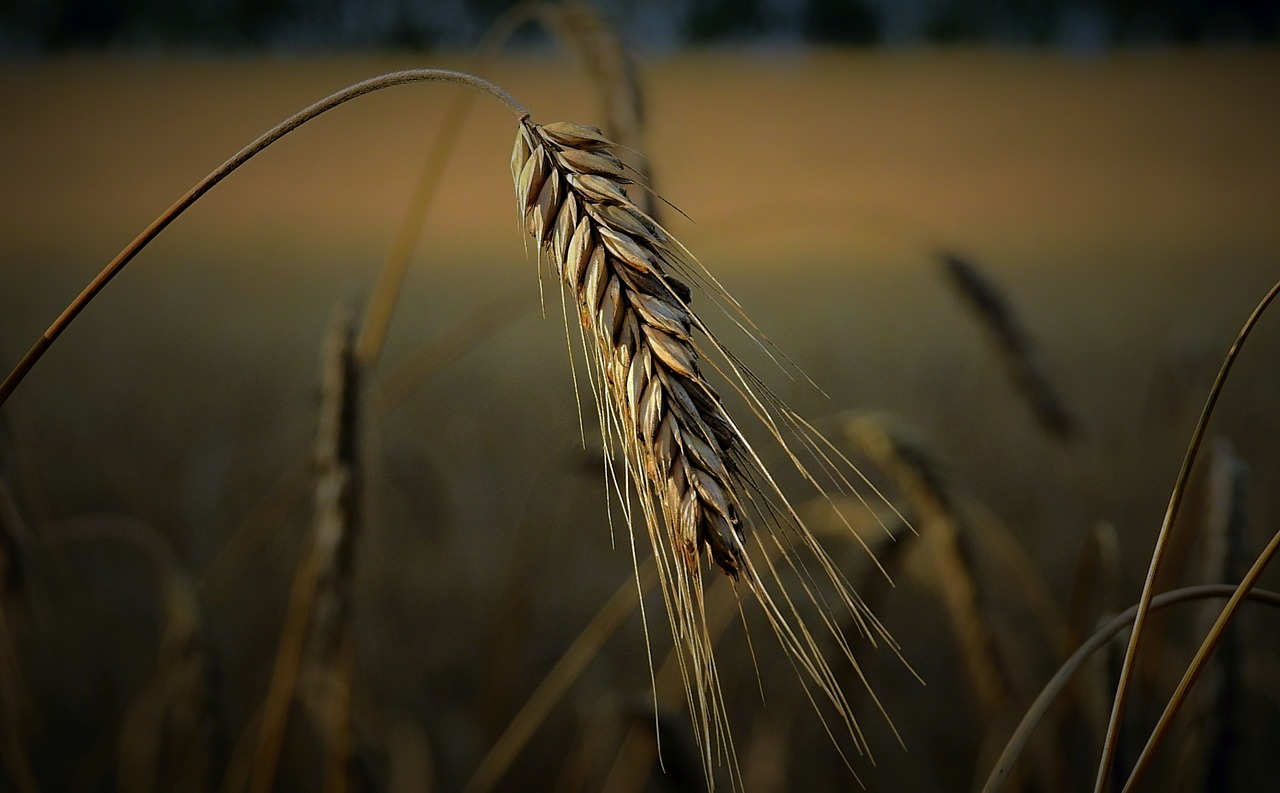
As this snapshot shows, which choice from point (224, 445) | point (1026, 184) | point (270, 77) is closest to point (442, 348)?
point (224, 445)

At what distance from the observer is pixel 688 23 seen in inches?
115

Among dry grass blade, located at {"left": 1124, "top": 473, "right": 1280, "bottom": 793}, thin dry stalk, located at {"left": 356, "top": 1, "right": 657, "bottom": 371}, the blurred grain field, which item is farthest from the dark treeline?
dry grass blade, located at {"left": 1124, "top": 473, "right": 1280, "bottom": 793}

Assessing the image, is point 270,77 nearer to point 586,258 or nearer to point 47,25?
point 47,25

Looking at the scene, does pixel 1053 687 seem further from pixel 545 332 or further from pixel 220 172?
pixel 545 332

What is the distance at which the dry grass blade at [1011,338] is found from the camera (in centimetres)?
79

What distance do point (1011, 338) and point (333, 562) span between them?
678 mm

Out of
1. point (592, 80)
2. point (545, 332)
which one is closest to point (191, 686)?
point (592, 80)

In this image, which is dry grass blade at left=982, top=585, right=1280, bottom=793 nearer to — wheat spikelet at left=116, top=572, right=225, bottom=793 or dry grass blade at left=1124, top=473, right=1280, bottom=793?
dry grass blade at left=1124, top=473, right=1280, bottom=793

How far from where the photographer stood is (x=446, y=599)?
1.56 metres

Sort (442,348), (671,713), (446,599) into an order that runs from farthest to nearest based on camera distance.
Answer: (446,599) → (442,348) → (671,713)

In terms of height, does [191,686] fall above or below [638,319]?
below

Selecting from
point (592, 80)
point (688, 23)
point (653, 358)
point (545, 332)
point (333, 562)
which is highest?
point (688, 23)

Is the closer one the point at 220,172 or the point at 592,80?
the point at 220,172

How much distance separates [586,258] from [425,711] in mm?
1229
